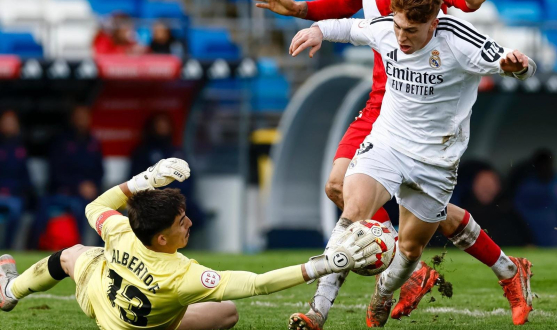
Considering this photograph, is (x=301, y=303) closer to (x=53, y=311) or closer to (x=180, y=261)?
(x=53, y=311)

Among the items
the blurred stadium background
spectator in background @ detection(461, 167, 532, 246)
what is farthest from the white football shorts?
spectator in background @ detection(461, 167, 532, 246)

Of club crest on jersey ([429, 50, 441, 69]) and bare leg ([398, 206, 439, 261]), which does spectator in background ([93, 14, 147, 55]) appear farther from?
club crest on jersey ([429, 50, 441, 69])

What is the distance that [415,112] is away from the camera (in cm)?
538

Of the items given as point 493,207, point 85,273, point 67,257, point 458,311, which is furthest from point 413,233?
point 493,207

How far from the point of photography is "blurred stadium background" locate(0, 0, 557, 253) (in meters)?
12.0

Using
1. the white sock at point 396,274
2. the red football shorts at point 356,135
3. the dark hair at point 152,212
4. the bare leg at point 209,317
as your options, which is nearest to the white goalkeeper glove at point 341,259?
the dark hair at point 152,212

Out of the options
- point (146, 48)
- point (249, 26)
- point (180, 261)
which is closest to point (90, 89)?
point (146, 48)

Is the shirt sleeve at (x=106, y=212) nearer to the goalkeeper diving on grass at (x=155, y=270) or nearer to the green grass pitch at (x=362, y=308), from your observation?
the goalkeeper diving on grass at (x=155, y=270)

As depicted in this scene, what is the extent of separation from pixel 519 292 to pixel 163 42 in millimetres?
7679

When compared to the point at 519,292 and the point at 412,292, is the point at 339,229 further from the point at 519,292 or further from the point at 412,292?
the point at 519,292

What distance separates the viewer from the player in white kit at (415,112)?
16.8 ft

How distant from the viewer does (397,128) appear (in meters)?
5.48

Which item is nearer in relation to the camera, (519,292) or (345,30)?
Result: (345,30)

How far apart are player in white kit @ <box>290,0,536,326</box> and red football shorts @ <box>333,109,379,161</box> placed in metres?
0.54
